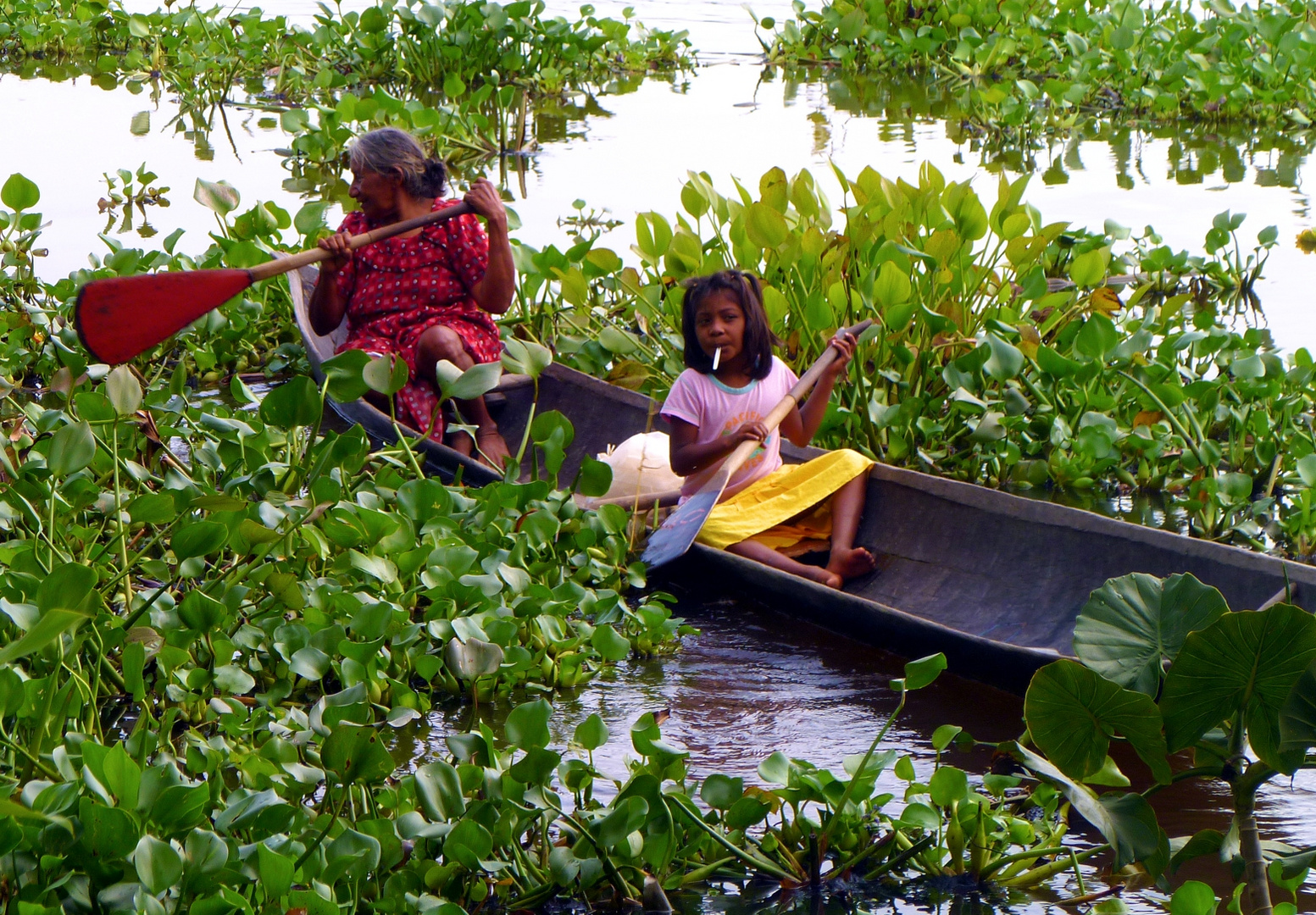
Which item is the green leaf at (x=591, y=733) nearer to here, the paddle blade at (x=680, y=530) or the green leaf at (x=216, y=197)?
the paddle blade at (x=680, y=530)

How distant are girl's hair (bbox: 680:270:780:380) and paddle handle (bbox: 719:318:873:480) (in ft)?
0.37

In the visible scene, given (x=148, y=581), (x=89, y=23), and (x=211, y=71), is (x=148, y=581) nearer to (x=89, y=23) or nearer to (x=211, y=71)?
(x=211, y=71)

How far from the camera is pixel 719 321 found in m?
3.41

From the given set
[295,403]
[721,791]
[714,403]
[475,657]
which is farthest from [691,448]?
[721,791]

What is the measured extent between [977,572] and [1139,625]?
170 cm

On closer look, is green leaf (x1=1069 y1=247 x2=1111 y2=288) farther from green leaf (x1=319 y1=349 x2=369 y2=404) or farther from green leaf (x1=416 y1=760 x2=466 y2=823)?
green leaf (x1=416 y1=760 x2=466 y2=823)

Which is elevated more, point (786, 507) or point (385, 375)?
point (385, 375)

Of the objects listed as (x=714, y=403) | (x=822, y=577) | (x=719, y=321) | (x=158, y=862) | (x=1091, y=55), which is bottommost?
(x=822, y=577)

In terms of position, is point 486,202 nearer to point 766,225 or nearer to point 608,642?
point 766,225

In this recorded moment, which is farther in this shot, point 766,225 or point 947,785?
point 766,225

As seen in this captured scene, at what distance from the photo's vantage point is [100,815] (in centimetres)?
170

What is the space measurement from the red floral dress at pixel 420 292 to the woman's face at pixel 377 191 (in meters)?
0.14

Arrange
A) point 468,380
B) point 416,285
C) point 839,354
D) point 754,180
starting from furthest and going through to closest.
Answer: point 754,180
point 416,285
point 839,354
point 468,380

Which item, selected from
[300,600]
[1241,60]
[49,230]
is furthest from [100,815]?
→ [1241,60]
